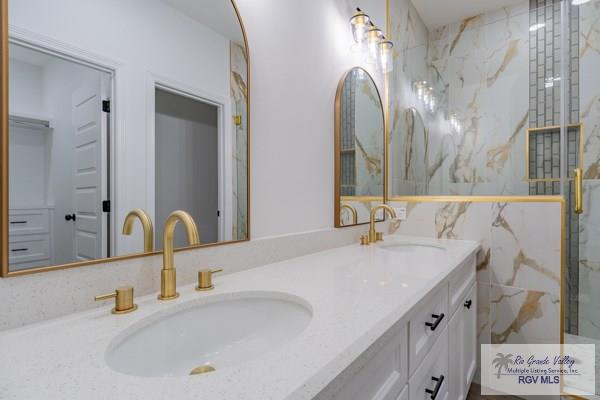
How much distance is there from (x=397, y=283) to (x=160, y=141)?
754mm

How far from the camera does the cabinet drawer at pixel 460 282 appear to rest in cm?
113

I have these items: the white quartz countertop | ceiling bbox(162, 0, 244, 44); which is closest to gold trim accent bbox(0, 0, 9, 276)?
the white quartz countertop

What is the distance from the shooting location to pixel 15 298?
553mm

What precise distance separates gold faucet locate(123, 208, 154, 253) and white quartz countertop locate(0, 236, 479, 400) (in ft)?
0.47

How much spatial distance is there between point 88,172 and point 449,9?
2644 mm

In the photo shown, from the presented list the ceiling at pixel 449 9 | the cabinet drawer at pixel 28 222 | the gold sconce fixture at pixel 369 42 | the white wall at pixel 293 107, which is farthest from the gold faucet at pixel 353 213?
the ceiling at pixel 449 9

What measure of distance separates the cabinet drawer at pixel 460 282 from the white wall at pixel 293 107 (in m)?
0.57

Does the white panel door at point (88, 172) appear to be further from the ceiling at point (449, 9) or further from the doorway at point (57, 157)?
the ceiling at point (449, 9)

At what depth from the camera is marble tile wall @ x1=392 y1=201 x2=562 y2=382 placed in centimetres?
146

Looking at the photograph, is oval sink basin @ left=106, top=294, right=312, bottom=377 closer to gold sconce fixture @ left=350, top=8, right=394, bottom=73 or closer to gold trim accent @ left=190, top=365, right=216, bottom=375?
gold trim accent @ left=190, top=365, right=216, bottom=375

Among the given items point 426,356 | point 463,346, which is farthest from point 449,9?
point 426,356

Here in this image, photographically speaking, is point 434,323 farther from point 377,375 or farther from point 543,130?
point 543,130

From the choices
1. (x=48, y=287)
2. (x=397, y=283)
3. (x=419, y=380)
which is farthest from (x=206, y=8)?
(x=419, y=380)

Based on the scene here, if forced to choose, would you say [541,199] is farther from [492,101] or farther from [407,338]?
[407,338]
